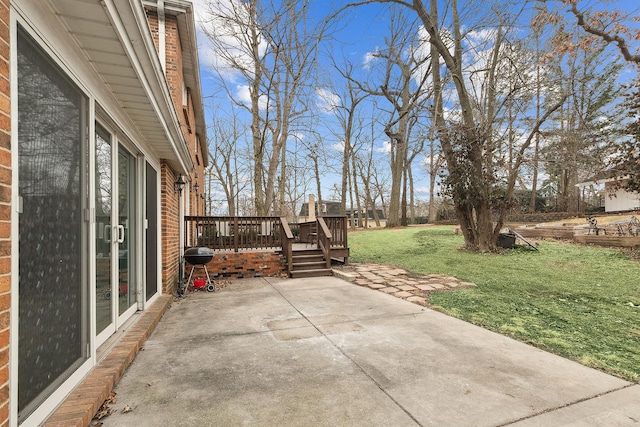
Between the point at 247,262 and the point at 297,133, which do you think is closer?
the point at 247,262

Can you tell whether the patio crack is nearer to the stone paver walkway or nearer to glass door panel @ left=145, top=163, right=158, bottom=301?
the stone paver walkway

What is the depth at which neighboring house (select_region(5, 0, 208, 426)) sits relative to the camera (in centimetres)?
147

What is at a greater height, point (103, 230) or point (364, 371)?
point (103, 230)

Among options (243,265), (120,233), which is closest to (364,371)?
(120,233)

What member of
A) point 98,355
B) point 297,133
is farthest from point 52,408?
point 297,133

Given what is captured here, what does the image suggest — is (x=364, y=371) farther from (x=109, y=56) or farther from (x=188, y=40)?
(x=188, y=40)

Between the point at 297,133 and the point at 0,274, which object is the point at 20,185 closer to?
the point at 0,274

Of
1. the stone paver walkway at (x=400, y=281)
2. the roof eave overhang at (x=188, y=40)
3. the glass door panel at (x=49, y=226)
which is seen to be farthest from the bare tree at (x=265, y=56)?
the glass door panel at (x=49, y=226)

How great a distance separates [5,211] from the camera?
1406 millimetres

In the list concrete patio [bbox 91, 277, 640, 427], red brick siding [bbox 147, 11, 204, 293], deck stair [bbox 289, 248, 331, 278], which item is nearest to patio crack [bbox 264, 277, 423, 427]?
concrete patio [bbox 91, 277, 640, 427]

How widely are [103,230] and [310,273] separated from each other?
17.4 ft

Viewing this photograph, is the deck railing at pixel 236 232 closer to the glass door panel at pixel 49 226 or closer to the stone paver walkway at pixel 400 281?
the stone paver walkway at pixel 400 281

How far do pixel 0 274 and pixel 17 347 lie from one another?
42 centimetres

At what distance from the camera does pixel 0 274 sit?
1.36 metres
